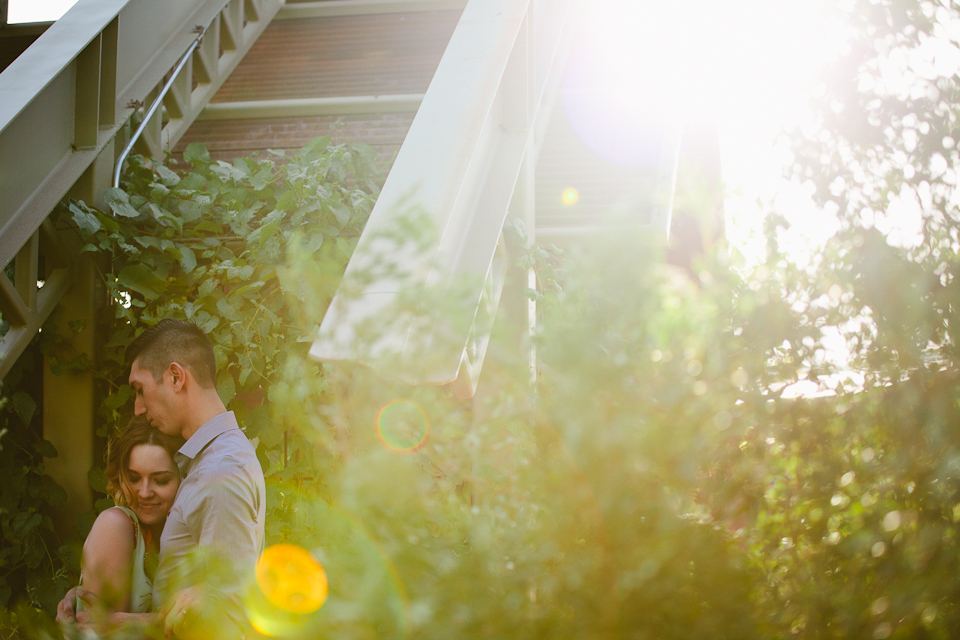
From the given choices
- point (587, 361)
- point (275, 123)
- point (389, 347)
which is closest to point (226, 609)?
point (389, 347)

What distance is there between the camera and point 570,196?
6641 mm

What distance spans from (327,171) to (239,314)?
2.48ft

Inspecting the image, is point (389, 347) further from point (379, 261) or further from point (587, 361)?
point (587, 361)

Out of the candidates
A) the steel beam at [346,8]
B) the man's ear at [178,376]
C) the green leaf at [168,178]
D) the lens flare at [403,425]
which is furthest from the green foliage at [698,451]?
the steel beam at [346,8]

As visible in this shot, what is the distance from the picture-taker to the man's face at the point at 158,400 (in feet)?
7.68

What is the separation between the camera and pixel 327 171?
129 inches

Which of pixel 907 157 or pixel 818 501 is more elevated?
pixel 907 157

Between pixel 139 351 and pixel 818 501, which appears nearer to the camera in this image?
pixel 818 501

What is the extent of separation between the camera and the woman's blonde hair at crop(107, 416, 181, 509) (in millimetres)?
2201

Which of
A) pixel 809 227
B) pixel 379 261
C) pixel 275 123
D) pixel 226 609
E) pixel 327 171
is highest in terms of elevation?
pixel 809 227

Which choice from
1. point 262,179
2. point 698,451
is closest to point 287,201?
point 262,179

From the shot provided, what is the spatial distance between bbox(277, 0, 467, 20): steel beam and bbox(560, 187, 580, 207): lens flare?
213 cm

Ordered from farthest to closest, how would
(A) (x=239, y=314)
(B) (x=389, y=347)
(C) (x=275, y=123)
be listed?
(C) (x=275, y=123) < (A) (x=239, y=314) < (B) (x=389, y=347)

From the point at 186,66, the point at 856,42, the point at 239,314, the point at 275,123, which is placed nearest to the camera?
the point at 856,42
